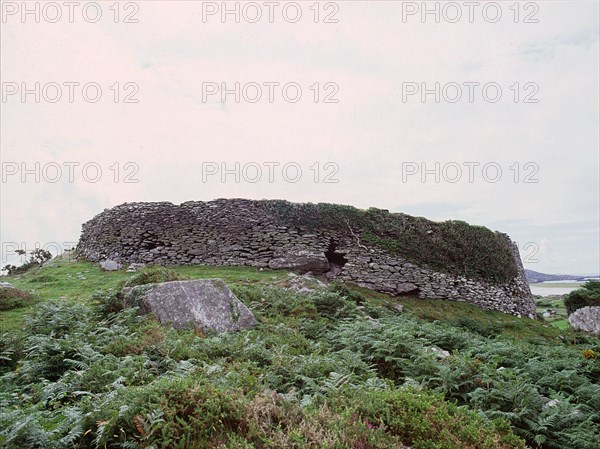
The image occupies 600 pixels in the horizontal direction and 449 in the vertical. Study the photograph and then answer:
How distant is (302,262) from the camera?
22.2 meters

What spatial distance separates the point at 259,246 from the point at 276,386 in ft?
54.9

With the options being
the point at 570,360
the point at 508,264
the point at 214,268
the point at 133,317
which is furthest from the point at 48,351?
the point at 508,264

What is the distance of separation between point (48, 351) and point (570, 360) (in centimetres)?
1097

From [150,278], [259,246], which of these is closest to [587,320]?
[259,246]

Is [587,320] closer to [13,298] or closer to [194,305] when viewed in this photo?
[194,305]

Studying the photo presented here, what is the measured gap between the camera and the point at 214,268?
2189 cm

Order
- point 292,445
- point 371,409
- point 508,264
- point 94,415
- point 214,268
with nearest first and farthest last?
point 292,445 < point 94,415 < point 371,409 < point 214,268 < point 508,264

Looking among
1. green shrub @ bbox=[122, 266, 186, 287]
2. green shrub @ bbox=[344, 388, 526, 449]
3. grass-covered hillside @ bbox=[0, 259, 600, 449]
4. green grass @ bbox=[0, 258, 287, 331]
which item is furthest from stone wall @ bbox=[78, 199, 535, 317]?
green shrub @ bbox=[344, 388, 526, 449]

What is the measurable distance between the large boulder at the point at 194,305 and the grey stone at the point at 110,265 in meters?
11.0

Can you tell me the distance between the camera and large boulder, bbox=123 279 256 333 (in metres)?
10.1

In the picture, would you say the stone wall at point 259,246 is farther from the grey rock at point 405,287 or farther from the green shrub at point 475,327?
the green shrub at point 475,327

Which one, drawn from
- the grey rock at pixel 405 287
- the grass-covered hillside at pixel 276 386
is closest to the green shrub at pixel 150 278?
the grass-covered hillside at pixel 276 386

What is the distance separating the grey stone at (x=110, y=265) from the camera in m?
21.3

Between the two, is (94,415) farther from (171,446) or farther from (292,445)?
(292,445)
